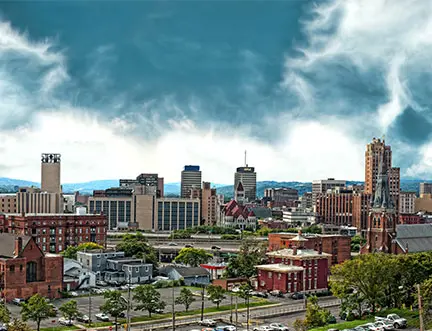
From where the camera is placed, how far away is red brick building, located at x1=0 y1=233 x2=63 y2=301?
79.8 metres

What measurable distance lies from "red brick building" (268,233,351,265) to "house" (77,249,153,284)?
24.9 metres

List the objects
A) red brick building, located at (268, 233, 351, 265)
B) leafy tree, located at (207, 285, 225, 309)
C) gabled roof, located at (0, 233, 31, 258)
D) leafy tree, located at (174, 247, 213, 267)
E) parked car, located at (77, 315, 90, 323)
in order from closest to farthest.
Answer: parked car, located at (77, 315, 90, 323) < leafy tree, located at (207, 285, 225, 309) < gabled roof, located at (0, 233, 31, 258) < red brick building, located at (268, 233, 351, 265) < leafy tree, located at (174, 247, 213, 267)

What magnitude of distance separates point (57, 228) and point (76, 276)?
39435 millimetres

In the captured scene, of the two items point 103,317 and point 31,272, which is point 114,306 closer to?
point 103,317

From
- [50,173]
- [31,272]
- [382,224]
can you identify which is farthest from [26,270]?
[50,173]

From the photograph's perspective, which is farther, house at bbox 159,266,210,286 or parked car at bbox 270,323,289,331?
house at bbox 159,266,210,286

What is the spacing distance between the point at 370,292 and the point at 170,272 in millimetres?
36885

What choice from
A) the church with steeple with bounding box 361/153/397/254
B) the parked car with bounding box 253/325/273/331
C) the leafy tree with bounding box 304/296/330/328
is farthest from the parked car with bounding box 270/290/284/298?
the church with steeple with bounding box 361/153/397/254

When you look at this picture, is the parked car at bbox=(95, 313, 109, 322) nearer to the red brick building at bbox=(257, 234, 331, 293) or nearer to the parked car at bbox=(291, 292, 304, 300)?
the parked car at bbox=(291, 292, 304, 300)

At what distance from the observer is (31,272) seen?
271ft

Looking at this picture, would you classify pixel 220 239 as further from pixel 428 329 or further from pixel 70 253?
pixel 428 329

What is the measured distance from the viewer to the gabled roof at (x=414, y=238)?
11376 cm

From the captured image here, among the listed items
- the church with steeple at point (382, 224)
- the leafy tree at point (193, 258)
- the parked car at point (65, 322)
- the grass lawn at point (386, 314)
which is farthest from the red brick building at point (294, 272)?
the parked car at point (65, 322)

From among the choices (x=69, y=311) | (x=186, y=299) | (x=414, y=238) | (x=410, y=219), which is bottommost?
(x=186, y=299)
